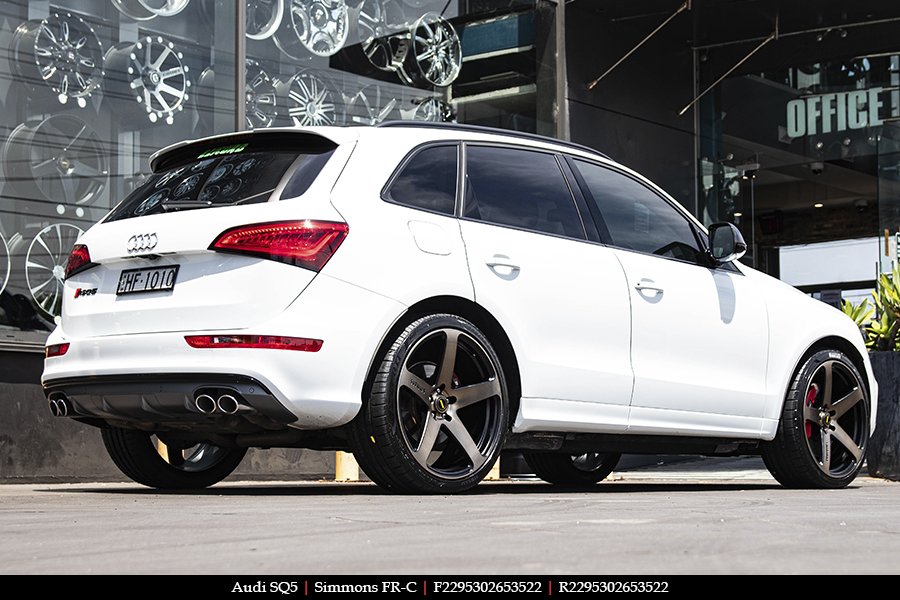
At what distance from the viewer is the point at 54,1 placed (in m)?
9.85

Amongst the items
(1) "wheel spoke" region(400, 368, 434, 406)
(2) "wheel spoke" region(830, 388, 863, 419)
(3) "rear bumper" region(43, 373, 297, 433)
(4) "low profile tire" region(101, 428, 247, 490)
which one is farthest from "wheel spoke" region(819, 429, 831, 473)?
(3) "rear bumper" region(43, 373, 297, 433)

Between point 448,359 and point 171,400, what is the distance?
3.71ft

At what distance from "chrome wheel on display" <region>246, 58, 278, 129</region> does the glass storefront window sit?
1 cm

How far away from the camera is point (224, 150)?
250 inches

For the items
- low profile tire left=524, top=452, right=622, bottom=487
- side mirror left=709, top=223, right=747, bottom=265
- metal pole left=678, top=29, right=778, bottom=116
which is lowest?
low profile tire left=524, top=452, right=622, bottom=487

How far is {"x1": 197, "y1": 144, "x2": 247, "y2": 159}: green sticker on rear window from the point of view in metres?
6.28

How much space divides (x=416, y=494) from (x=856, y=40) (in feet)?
34.4

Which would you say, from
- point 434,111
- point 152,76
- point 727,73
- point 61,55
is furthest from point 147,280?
point 727,73

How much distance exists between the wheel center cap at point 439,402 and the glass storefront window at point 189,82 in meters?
4.31

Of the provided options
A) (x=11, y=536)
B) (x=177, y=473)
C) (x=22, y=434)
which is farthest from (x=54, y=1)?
(x=11, y=536)

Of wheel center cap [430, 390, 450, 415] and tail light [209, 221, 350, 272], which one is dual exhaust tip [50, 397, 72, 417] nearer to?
tail light [209, 221, 350, 272]

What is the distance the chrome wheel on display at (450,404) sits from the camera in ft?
19.1

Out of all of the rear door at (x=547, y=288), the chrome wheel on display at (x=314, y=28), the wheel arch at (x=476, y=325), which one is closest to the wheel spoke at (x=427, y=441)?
the wheel arch at (x=476, y=325)
